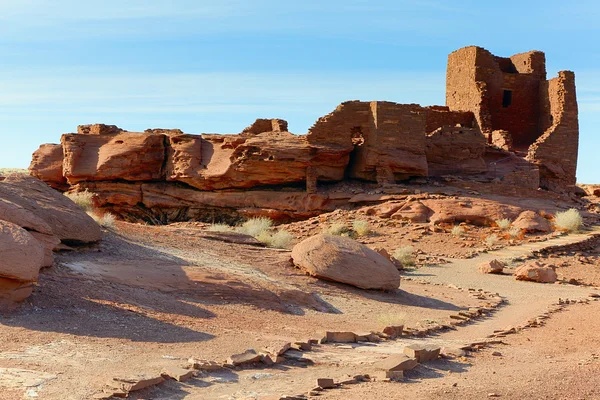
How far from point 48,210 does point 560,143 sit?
84.2 feet

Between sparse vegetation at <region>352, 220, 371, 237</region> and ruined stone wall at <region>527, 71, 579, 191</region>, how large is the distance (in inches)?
428

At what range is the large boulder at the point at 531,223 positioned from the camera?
24000 millimetres

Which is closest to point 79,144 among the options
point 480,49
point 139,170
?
point 139,170

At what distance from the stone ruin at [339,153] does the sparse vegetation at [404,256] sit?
7.23 m

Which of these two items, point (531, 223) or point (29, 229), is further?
point (531, 223)

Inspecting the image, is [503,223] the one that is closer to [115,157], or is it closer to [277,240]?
[277,240]

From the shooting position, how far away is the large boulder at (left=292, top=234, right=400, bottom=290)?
13.9 m

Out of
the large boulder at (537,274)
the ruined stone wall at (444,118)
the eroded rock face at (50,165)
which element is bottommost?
the large boulder at (537,274)

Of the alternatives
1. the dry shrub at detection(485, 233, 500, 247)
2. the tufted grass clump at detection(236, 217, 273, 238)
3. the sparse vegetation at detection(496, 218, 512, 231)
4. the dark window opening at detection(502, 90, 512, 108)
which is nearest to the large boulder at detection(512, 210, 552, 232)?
the sparse vegetation at detection(496, 218, 512, 231)

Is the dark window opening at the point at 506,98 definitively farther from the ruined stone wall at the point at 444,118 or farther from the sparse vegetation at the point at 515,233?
the sparse vegetation at the point at 515,233

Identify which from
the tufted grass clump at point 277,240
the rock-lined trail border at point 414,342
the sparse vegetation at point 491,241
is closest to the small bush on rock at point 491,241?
the sparse vegetation at point 491,241

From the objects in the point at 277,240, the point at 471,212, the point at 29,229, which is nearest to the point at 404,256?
the point at 277,240

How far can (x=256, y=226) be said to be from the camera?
24641 mm

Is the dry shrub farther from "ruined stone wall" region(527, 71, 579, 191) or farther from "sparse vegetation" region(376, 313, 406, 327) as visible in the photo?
"sparse vegetation" region(376, 313, 406, 327)
